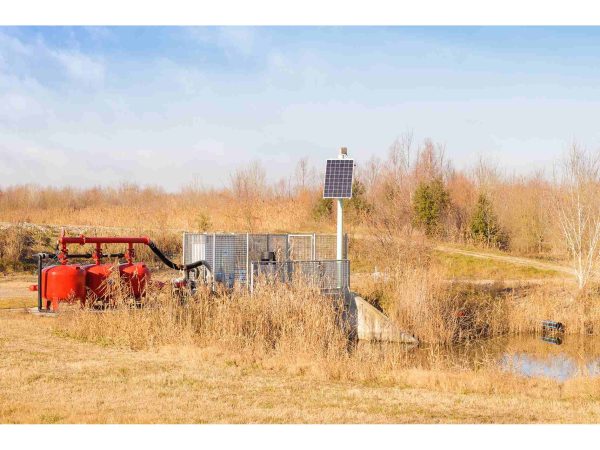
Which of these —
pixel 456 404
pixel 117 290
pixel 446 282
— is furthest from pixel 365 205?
pixel 456 404

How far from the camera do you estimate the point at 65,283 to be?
16844 millimetres

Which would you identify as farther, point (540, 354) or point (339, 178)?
point (339, 178)

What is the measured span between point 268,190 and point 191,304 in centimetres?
2428

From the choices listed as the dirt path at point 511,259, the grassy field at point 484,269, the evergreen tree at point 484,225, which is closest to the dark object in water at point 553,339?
the grassy field at point 484,269

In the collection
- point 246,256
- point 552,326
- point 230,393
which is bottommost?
point 552,326

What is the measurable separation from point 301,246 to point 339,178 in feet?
7.22

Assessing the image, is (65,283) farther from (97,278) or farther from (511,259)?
(511,259)

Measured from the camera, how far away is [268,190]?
39062mm

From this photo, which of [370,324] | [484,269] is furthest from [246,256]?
[484,269]

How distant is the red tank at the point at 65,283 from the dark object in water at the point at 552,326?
38.5ft

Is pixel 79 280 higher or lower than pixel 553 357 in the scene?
higher

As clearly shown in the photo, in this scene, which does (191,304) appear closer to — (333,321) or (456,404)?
(333,321)

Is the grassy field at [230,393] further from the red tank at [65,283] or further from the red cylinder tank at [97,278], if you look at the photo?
the red cylinder tank at [97,278]

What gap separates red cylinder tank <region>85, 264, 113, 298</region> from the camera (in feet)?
55.9
